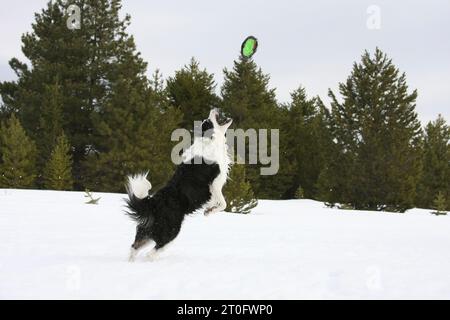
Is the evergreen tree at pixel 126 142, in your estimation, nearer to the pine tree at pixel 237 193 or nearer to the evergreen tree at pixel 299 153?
the evergreen tree at pixel 299 153

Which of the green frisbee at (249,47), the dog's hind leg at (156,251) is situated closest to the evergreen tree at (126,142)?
the green frisbee at (249,47)

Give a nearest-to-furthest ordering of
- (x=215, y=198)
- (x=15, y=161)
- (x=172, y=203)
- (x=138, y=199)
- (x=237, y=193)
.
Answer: (x=138, y=199) < (x=172, y=203) < (x=215, y=198) < (x=237, y=193) < (x=15, y=161)

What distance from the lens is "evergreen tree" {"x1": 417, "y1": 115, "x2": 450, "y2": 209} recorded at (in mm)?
38469

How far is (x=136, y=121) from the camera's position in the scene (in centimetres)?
3244

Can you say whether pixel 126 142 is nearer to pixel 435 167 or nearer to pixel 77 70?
pixel 77 70

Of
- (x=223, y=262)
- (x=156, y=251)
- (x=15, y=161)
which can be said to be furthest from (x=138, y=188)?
(x=15, y=161)

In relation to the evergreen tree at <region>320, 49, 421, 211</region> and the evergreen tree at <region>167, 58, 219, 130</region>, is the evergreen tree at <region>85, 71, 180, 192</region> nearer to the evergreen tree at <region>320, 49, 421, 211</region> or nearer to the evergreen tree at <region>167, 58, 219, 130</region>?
the evergreen tree at <region>167, 58, 219, 130</region>

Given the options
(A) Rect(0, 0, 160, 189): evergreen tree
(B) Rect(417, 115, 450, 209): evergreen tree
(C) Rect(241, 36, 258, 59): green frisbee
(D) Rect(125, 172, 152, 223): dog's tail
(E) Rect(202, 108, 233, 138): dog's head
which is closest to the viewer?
(D) Rect(125, 172, 152, 223): dog's tail

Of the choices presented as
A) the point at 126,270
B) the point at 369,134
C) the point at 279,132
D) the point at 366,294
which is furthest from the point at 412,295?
the point at 279,132

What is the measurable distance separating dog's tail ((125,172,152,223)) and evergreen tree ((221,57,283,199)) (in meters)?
31.4

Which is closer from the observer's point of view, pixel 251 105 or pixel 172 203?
pixel 172 203

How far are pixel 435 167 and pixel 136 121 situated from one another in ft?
79.0

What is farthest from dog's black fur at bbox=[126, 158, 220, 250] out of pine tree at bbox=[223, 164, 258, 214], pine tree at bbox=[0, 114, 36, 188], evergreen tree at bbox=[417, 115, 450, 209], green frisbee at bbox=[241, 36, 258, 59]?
evergreen tree at bbox=[417, 115, 450, 209]

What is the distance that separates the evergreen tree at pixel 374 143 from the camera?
98.8 ft
